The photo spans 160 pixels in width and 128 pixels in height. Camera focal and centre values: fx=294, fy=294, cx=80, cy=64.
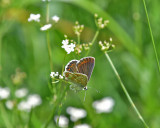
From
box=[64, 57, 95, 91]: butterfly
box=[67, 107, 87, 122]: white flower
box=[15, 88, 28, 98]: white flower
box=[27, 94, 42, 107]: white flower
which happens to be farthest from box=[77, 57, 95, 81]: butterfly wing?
box=[15, 88, 28, 98]: white flower

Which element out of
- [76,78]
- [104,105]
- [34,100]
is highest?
[76,78]

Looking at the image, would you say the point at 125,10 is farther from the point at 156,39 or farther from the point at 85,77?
the point at 85,77

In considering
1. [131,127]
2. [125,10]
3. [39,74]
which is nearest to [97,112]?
[131,127]

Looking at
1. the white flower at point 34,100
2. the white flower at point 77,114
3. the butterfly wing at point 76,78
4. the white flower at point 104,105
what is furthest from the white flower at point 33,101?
the butterfly wing at point 76,78

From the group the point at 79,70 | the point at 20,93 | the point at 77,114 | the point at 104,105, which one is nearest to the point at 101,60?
the point at 104,105

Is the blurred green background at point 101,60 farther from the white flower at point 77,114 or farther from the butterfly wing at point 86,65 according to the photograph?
the butterfly wing at point 86,65

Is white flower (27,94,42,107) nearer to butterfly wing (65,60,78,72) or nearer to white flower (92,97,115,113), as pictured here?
white flower (92,97,115,113)

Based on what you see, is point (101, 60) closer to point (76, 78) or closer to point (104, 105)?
point (104, 105)
